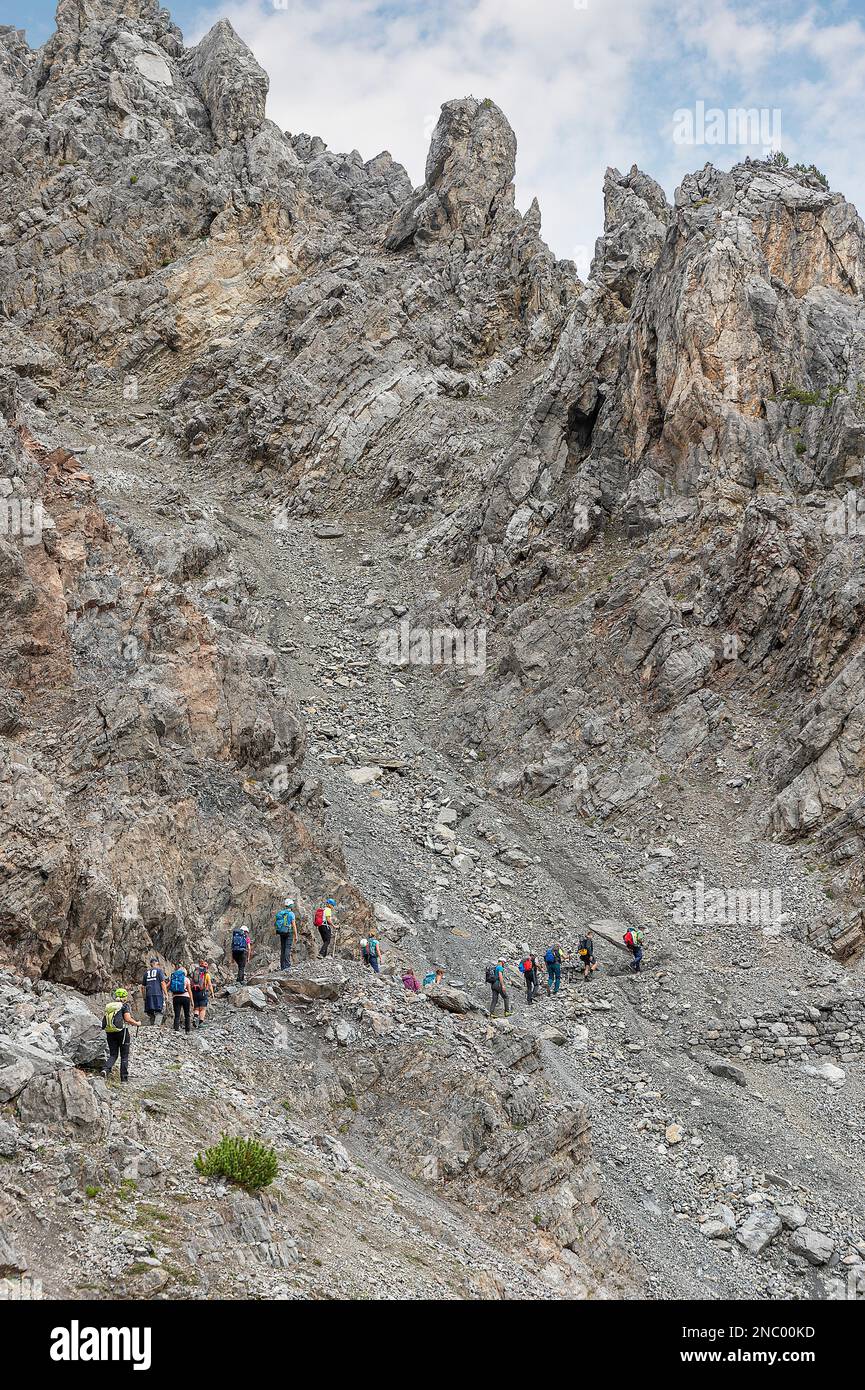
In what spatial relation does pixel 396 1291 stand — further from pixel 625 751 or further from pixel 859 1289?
pixel 625 751

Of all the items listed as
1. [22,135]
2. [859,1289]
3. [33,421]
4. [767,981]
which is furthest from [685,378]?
[22,135]

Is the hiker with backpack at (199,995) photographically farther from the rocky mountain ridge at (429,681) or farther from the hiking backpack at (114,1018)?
the hiking backpack at (114,1018)

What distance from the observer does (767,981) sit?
2886 cm

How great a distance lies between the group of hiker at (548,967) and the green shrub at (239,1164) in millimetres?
14013

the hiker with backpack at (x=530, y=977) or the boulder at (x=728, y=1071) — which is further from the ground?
the hiker with backpack at (x=530, y=977)

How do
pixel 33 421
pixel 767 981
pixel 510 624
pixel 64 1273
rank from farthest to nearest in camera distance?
pixel 33 421, pixel 510 624, pixel 767 981, pixel 64 1273

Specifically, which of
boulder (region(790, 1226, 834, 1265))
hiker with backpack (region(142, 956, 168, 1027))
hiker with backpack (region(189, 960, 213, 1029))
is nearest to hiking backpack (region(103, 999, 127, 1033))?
hiker with backpack (region(142, 956, 168, 1027))

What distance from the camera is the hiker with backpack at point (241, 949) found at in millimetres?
21672

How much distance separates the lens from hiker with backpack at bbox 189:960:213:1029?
19281 mm

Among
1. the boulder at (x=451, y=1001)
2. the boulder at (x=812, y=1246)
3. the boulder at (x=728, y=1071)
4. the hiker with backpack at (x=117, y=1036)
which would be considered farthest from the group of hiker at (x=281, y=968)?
the boulder at (x=812, y=1246)

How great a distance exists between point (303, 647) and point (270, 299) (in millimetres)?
33056

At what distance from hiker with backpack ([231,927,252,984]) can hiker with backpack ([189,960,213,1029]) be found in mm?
1256

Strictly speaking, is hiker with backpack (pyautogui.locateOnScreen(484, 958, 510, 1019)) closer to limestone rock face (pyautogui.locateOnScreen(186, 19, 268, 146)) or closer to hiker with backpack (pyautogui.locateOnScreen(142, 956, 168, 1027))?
hiker with backpack (pyautogui.locateOnScreen(142, 956, 168, 1027))

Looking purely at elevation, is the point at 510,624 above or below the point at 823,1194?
above
